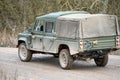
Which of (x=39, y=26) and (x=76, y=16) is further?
(x=39, y=26)

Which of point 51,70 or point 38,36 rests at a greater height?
point 38,36

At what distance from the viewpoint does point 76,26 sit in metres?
15.1

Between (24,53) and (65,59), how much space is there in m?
3.06

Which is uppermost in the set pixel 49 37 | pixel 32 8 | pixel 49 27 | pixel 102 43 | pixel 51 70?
pixel 32 8

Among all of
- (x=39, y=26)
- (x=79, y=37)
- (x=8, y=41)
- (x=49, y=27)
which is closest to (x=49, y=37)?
(x=49, y=27)

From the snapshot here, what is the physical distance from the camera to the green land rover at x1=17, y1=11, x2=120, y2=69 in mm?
14998

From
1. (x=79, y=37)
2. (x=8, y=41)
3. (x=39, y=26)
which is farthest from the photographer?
(x=8, y=41)

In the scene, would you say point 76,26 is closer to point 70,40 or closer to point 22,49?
point 70,40

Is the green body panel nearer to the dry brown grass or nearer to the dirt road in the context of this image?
the dirt road

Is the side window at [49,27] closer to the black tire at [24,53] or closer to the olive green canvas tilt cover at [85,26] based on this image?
the olive green canvas tilt cover at [85,26]

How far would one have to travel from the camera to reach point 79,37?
14891 millimetres

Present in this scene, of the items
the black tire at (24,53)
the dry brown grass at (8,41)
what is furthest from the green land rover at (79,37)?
the dry brown grass at (8,41)

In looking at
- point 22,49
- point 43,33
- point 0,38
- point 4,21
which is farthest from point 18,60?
point 4,21

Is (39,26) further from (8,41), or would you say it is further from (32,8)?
(32,8)
